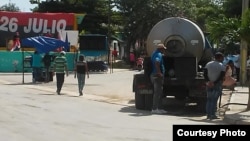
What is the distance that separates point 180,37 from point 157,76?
211 cm

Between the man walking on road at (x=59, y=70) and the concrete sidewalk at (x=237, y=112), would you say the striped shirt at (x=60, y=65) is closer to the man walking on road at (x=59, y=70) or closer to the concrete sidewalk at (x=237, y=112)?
the man walking on road at (x=59, y=70)

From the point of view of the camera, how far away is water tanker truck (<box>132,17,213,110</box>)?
661 inches

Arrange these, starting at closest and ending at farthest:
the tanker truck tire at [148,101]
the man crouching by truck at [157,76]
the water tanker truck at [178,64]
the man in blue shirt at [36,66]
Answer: the man crouching by truck at [157,76], the water tanker truck at [178,64], the tanker truck tire at [148,101], the man in blue shirt at [36,66]

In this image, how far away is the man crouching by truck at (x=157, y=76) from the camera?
16.1m

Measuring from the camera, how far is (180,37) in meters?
17.7

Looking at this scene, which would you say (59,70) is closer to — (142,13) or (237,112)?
(237,112)

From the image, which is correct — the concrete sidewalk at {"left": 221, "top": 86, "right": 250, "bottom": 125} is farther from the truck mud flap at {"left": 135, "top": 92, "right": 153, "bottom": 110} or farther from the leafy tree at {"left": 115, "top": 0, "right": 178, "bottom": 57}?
the leafy tree at {"left": 115, "top": 0, "right": 178, "bottom": 57}

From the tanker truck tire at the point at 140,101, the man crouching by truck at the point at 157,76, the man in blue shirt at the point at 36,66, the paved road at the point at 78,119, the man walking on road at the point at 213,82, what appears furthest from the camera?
the man in blue shirt at the point at 36,66

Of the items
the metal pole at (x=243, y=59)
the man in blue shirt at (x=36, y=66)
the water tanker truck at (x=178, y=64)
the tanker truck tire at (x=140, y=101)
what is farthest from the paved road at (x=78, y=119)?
the man in blue shirt at (x=36, y=66)

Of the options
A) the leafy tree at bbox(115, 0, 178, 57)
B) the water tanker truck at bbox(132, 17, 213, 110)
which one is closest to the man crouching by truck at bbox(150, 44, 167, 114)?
the water tanker truck at bbox(132, 17, 213, 110)

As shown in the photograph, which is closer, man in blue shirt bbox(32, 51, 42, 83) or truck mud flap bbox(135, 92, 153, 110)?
truck mud flap bbox(135, 92, 153, 110)

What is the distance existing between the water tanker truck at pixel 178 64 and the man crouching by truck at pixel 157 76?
0.59 meters

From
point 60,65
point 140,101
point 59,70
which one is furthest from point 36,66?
point 140,101

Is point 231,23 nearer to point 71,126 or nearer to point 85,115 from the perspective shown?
point 85,115
